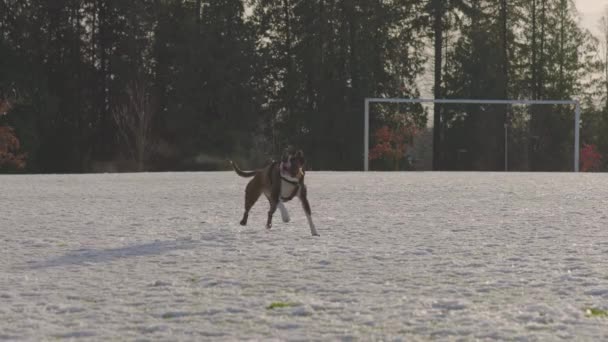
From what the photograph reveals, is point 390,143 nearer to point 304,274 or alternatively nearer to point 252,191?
point 252,191

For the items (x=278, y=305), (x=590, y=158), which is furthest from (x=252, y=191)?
(x=590, y=158)

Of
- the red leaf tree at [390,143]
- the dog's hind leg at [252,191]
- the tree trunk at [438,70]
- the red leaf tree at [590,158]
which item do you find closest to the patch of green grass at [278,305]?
the dog's hind leg at [252,191]

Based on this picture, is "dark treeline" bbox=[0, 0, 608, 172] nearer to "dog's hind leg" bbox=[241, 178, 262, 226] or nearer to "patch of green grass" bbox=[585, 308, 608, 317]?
"dog's hind leg" bbox=[241, 178, 262, 226]

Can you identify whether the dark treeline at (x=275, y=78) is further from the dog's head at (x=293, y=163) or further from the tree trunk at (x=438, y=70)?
the dog's head at (x=293, y=163)

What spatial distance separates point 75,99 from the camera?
4419 cm

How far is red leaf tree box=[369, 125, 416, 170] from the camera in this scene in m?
47.4

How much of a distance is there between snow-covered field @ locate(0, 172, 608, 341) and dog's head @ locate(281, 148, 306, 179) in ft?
2.31

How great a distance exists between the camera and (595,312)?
18.2ft

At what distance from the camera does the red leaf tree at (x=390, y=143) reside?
1866 inches

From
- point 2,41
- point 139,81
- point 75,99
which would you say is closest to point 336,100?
point 139,81

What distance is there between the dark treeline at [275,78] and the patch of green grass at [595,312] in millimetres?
35699

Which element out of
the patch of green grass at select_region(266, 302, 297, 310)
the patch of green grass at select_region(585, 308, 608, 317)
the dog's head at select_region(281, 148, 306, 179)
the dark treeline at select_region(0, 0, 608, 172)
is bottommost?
the patch of green grass at select_region(266, 302, 297, 310)

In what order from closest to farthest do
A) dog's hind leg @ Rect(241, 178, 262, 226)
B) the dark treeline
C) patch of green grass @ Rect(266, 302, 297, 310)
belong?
1. patch of green grass @ Rect(266, 302, 297, 310)
2. dog's hind leg @ Rect(241, 178, 262, 226)
3. the dark treeline

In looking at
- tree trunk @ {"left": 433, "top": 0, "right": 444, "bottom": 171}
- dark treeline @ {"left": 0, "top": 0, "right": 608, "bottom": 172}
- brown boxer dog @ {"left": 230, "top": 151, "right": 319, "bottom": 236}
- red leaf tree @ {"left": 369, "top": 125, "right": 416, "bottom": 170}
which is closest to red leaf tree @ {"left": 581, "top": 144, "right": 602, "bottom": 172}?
dark treeline @ {"left": 0, "top": 0, "right": 608, "bottom": 172}
